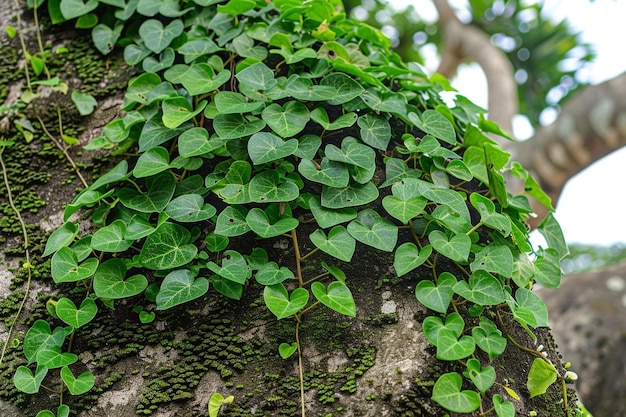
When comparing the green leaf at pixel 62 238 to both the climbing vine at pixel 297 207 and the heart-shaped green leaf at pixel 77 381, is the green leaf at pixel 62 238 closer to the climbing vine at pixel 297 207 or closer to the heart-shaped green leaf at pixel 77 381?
the climbing vine at pixel 297 207

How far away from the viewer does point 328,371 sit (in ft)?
3.02

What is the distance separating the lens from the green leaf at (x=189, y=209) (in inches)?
38.3

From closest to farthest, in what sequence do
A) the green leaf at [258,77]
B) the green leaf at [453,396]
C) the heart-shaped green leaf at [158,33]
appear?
the green leaf at [453,396], the green leaf at [258,77], the heart-shaped green leaf at [158,33]

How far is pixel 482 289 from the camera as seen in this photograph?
0.91m

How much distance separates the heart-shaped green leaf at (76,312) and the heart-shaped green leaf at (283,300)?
0.30 meters

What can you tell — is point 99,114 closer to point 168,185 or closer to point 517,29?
point 168,185

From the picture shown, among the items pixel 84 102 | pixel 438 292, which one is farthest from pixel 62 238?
pixel 438 292

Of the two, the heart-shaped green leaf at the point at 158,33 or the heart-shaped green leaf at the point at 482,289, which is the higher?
the heart-shaped green leaf at the point at 482,289

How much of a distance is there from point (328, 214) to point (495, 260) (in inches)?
11.2

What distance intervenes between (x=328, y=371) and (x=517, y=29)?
4853mm

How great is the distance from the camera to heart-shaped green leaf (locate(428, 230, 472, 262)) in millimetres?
916

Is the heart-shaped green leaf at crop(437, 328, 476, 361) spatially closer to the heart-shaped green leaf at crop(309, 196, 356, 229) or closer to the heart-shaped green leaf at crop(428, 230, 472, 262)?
the heart-shaped green leaf at crop(428, 230, 472, 262)

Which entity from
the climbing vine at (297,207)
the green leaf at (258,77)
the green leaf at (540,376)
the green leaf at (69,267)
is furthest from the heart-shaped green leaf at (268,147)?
the green leaf at (540,376)

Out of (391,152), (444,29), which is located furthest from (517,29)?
(391,152)
